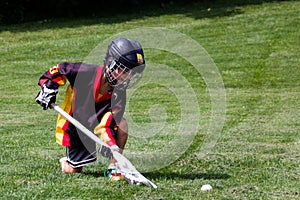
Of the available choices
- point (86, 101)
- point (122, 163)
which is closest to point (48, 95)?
point (86, 101)

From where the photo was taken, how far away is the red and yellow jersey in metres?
5.51

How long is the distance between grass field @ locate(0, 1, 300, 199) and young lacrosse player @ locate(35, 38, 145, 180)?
0.24 metres

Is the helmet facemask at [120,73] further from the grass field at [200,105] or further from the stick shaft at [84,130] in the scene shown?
the grass field at [200,105]

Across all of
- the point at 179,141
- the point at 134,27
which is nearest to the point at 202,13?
the point at 134,27

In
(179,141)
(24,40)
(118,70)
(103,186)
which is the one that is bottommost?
(24,40)

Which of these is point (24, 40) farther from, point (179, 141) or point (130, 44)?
point (130, 44)

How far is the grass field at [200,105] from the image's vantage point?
525cm

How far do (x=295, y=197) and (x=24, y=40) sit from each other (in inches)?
611

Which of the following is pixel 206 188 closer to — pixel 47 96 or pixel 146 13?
pixel 47 96

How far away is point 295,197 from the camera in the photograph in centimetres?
494

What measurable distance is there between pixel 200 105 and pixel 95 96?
5.66 meters

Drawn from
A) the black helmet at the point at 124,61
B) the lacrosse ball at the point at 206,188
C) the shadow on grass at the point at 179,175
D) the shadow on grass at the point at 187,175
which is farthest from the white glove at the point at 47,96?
the lacrosse ball at the point at 206,188

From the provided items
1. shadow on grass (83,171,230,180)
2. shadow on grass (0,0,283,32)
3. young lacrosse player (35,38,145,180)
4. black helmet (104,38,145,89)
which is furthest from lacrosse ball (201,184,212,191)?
shadow on grass (0,0,283,32)

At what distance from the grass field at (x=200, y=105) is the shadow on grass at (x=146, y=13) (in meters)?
0.04
